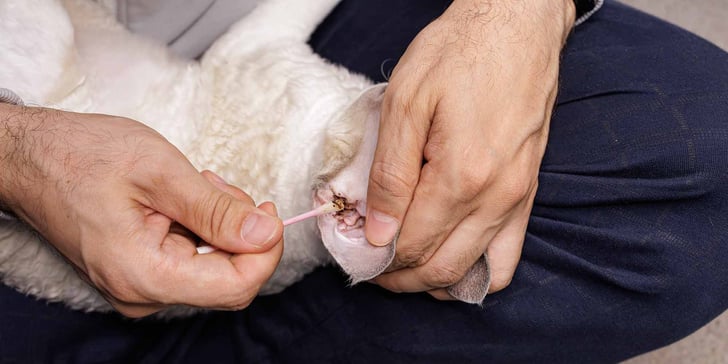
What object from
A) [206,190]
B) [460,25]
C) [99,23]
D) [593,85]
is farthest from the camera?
[99,23]

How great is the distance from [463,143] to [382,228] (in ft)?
0.45

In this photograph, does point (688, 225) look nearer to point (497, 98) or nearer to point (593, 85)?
point (593, 85)

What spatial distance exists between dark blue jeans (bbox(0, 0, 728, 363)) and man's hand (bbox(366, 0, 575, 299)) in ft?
0.26

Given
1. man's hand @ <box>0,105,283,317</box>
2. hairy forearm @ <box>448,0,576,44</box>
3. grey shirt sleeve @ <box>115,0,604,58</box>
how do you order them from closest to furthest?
1. man's hand @ <box>0,105,283,317</box>
2. hairy forearm @ <box>448,0,576,44</box>
3. grey shirt sleeve @ <box>115,0,604,58</box>

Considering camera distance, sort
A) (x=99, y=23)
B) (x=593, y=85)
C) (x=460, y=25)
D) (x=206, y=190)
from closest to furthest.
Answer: (x=206, y=190)
(x=460, y=25)
(x=593, y=85)
(x=99, y=23)

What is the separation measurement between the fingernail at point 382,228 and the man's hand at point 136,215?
0.11 m

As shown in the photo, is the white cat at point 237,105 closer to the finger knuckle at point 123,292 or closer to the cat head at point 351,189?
the cat head at point 351,189

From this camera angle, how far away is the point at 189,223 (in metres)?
0.71

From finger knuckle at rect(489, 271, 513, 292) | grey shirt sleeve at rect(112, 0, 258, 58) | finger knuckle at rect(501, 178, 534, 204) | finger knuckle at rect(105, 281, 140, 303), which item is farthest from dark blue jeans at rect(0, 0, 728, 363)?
grey shirt sleeve at rect(112, 0, 258, 58)

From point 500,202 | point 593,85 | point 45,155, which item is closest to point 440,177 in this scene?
point 500,202

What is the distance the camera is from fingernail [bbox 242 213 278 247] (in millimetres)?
680

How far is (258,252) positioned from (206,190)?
0.30 ft

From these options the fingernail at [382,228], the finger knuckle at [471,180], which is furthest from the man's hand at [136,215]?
the finger knuckle at [471,180]

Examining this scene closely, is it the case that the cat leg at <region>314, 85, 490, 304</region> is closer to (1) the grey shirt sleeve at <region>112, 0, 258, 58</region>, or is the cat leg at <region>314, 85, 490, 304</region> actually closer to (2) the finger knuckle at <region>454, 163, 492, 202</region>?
(2) the finger knuckle at <region>454, 163, 492, 202</region>
